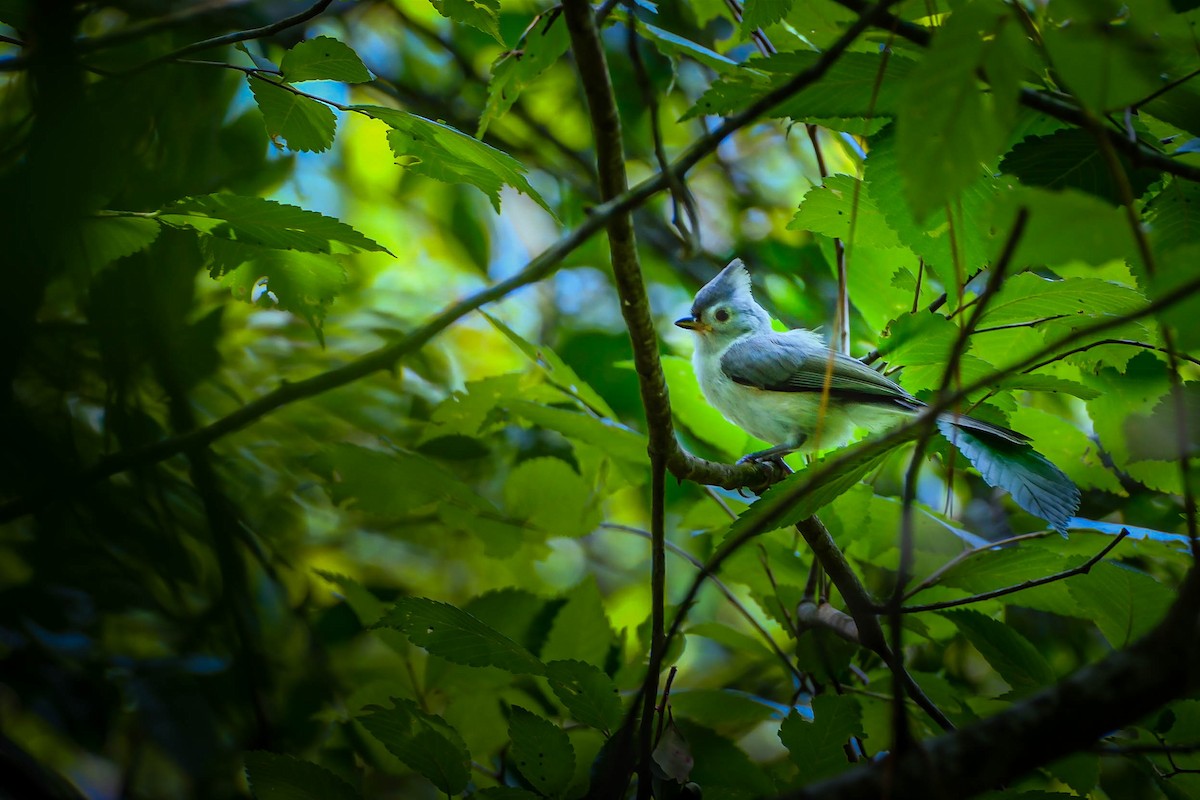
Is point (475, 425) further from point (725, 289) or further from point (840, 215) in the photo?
point (725, 289)

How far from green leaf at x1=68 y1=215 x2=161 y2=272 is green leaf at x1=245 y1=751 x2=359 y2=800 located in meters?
0.79

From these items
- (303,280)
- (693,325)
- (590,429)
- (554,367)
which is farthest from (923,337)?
(693,325)

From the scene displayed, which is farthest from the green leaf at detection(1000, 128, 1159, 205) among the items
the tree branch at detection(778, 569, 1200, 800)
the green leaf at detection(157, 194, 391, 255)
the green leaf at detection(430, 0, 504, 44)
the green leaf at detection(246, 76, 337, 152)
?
the green leaf at detection(246, 76, 337, 152)

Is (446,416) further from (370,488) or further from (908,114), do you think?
(908,114)

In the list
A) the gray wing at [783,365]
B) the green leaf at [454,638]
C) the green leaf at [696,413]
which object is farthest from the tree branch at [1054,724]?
the gray wing at [783,365]

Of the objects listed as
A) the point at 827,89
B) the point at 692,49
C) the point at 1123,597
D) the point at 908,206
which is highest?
the point at 692,49

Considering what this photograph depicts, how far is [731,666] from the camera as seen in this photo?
2875 mm

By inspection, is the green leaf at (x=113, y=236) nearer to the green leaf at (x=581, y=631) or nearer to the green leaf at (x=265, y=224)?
the green leaf at (x=265, y=224)

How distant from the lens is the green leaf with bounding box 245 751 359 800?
1098mm

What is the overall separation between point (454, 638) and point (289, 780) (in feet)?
0.95

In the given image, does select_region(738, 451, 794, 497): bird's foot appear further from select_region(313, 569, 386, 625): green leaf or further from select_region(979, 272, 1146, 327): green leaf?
select_region(313, 569, 386, 625): green leaf

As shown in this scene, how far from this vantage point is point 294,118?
4.18 ft

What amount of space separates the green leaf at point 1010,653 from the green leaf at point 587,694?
2.14 feet

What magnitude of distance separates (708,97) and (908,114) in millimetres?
512
